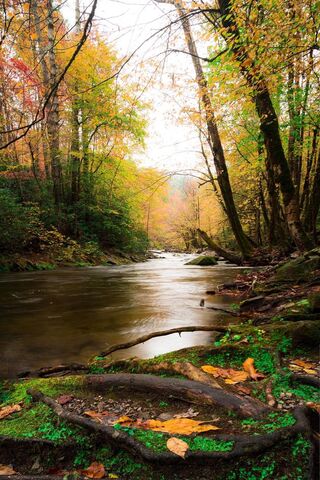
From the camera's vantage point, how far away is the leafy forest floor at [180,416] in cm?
129

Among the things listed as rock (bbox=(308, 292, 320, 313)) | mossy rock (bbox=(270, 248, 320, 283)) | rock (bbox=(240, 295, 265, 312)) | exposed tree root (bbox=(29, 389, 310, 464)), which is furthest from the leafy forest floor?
mossy rock (bbox=(270, 248, 320, 283))

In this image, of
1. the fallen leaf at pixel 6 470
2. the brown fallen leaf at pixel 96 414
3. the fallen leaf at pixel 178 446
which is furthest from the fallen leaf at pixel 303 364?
the fallen leaf at pixel 6 470

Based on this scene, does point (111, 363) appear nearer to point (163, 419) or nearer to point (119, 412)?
point (119, 412)

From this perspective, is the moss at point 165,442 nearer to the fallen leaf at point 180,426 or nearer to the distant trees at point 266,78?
the fallen leaf at point 180,426

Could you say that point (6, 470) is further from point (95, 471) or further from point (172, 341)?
point (172, 341)

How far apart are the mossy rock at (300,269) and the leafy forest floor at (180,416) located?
322cm

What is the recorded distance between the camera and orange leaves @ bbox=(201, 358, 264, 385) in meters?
2.10

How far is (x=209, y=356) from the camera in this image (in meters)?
2.56

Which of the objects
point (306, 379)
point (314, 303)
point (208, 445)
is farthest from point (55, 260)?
point (208, 445)

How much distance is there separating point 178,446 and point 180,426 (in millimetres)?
208

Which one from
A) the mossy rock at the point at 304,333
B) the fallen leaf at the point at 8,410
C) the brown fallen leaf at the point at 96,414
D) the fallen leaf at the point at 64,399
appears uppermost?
the mossy rock at the point at 304,333

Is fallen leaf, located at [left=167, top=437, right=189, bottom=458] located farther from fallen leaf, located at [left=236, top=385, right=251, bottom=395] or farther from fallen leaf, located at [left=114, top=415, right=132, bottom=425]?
fallen leaf, located at [left=236, top=385, right=251, bottom=395]

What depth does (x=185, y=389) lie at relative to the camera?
6.20 feet

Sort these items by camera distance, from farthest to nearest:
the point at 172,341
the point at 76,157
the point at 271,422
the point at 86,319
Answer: the point at 76,157 < the point at 86,319 < the point at 172,341 < the point at 271,422
